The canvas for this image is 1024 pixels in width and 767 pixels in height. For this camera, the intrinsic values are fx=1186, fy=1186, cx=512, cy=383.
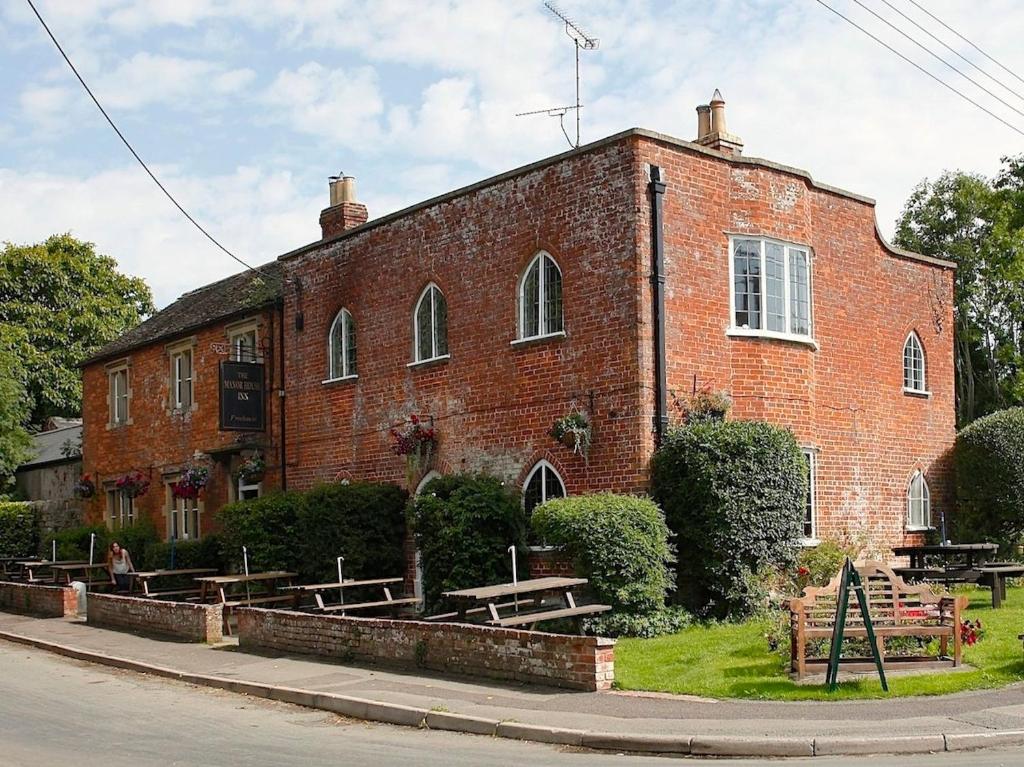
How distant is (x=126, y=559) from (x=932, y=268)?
1724 cm

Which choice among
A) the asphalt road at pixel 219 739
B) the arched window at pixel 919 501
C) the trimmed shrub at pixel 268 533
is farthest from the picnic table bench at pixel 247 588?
the arched window at pixel 919 501

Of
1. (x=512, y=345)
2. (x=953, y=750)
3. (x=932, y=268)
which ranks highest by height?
(x=932, y=268)

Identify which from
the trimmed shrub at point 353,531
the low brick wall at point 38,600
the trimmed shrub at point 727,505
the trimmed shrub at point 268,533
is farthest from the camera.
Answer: the low brick wall at point 38,600

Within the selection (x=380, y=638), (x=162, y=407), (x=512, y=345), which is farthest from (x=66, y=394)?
(x=380, y=638)

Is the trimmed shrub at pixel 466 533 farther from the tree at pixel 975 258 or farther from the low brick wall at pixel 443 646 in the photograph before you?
the tree at pixel 975 258

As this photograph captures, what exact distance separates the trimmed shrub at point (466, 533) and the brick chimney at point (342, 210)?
963 cm

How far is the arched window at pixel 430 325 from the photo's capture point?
70.3 feet

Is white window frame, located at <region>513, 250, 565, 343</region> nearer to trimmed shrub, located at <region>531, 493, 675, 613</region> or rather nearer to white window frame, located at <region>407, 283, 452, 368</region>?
white window frame, located at <region>407, 283, 452, 368</region>

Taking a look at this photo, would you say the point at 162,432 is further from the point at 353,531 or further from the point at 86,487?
the point at 353,531

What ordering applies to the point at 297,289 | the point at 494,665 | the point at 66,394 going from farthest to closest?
1. the point at 66,394
2. the point at 297,289
3. the point at 494,665

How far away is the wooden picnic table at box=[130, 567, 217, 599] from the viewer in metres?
21.7

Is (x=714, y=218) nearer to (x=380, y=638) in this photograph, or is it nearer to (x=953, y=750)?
(x=380, y=638)

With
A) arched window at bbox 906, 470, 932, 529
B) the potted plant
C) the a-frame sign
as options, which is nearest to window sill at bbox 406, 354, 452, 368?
the potted plant

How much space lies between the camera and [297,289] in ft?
82.1
